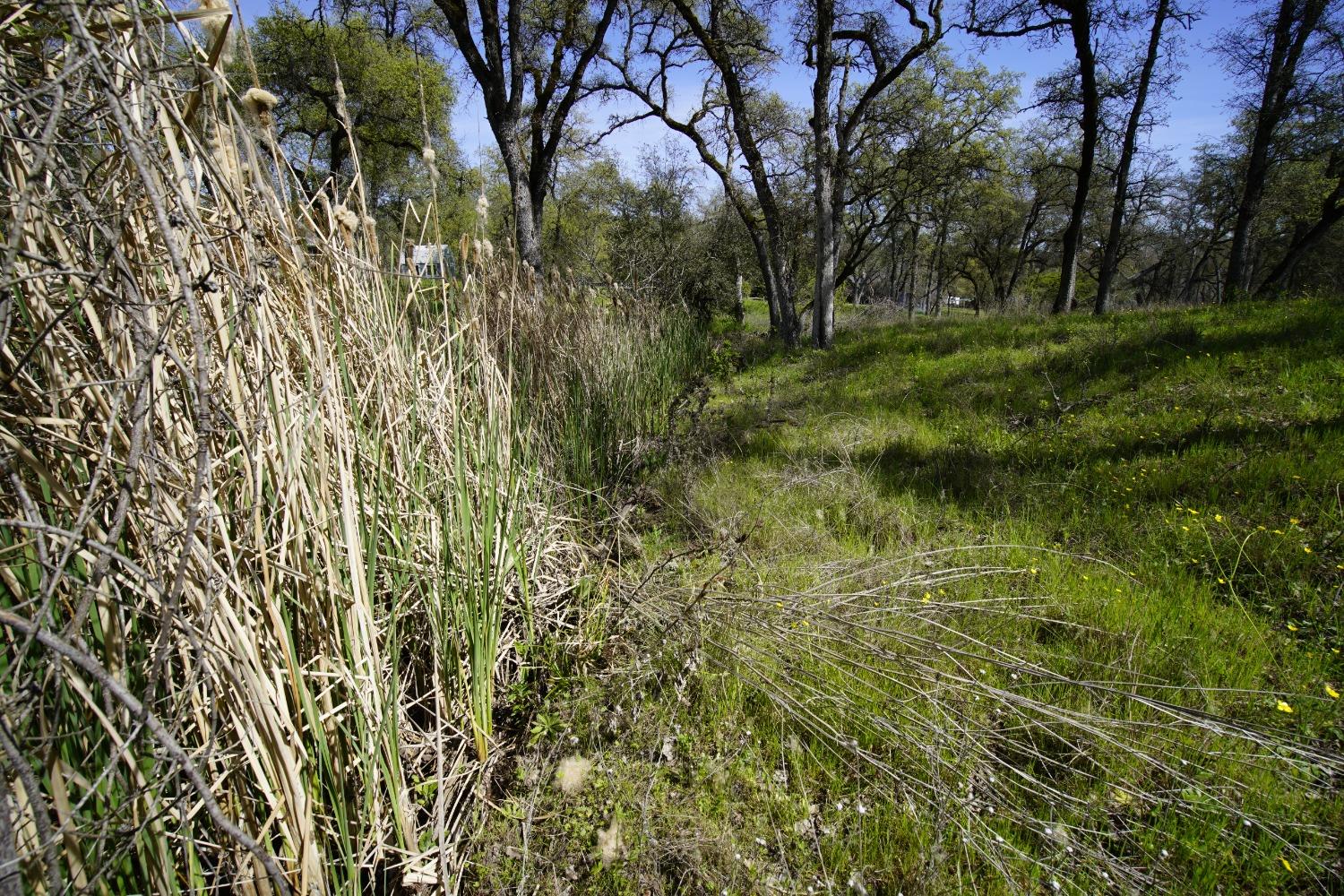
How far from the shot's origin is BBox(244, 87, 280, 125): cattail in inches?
42.7

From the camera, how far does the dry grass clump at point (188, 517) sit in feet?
2.20

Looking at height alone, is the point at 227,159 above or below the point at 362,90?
below

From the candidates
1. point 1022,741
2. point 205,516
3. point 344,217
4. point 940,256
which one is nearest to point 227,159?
point 344,217

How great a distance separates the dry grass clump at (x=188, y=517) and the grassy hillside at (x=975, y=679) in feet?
1.75

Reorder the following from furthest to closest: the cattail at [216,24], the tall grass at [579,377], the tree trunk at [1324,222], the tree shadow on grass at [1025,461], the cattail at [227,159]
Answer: the tree trunk at [1324,222] → the tree shadow on grass at [1025,461] → the tall grass at [579,377] → the cattail at [227,159] → the cattail at [216,24]

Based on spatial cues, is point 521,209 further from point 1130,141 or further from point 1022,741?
point 1130,141

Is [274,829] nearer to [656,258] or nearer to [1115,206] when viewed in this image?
[656,258]

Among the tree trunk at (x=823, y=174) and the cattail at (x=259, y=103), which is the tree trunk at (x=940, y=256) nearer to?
the tree trunk at (x=823, y=174)

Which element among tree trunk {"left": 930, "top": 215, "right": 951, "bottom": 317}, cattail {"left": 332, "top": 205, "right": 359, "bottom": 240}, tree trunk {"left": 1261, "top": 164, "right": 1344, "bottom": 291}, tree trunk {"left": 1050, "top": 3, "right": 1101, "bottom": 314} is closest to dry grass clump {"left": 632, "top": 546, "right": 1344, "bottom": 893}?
cattail {"left": 332, "top": 205, "right": 359, "bottom": 240}

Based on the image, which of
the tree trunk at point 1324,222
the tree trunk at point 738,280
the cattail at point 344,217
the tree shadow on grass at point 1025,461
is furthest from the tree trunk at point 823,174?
the tree trunk at point 1324,222

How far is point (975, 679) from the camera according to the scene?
1.77 metres

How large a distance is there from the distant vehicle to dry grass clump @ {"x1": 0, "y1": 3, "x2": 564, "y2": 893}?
0.24 m

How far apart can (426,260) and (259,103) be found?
0.77 metres

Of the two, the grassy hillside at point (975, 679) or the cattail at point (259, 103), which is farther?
the grassy hillside at point (975, 679)
